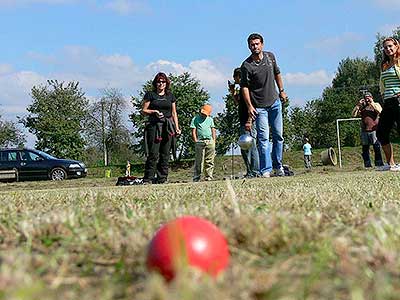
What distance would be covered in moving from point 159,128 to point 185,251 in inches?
336

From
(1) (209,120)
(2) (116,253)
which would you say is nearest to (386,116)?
(1) (209,120)

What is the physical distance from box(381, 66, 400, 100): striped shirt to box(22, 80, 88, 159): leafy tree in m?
44.8

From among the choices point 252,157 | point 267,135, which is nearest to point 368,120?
point 252,157

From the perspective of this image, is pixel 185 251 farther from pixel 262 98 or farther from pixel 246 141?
pixel 246 141

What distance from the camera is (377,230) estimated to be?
2.10 meters

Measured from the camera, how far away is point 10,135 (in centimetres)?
5369

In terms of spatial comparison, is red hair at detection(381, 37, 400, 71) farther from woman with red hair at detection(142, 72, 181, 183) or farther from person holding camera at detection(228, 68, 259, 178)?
woman with red hair at detection(142, 72, 181, 183)

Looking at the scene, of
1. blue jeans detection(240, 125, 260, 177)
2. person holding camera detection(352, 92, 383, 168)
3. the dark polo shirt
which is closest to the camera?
the dark polo shirt

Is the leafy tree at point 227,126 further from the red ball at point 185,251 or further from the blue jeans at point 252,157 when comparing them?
the red ball at point 185,251

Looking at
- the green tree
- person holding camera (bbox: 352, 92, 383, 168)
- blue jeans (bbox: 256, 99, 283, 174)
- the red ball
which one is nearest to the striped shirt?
blue jeans (bbox: 256, 99, 283, 174)

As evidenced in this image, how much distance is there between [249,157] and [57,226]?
9.05 meters

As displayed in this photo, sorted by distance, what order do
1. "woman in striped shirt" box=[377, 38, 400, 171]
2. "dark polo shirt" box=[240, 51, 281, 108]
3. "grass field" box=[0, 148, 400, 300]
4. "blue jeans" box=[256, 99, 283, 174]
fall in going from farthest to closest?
"dark polo shirt" box=[240, 51, 281, 108]
"blue jeans" box=[256, 99, 283, 174]
"woman in striped shirt" box=[377, 38, 400, 171]
"grass field" box=[0, 148, 400, 300]

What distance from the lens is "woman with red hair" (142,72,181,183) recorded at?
9.90m

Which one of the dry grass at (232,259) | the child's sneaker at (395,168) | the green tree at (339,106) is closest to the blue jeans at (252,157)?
the child's sneaker at (395,168)
